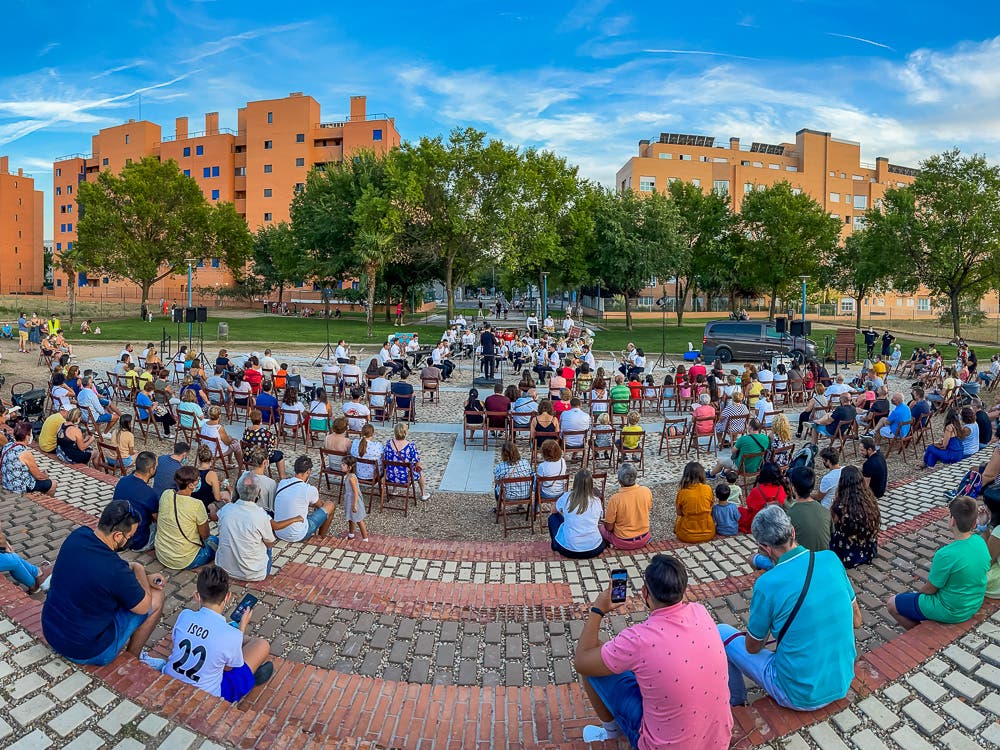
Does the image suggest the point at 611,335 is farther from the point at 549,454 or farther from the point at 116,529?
the point at 116,529

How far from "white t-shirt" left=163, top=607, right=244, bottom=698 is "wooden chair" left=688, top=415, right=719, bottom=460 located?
8906 mm

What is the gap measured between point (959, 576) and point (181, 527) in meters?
6.24

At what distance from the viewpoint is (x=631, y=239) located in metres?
41.5

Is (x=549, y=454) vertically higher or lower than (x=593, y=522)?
higher

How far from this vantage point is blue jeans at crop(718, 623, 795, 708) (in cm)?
358

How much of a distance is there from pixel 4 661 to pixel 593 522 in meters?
4.66

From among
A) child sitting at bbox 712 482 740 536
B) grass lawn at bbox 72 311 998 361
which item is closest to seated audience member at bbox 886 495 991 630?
child sitting at bbox 712 482 740 536

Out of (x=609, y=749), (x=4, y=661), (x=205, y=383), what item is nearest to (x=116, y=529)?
(x=4, y=661)

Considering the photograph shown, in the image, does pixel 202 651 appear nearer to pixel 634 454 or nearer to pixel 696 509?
pixel 696 509

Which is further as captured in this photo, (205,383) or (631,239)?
(631,239)

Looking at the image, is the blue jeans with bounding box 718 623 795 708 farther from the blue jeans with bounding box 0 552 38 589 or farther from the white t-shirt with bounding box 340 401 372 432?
the white t-shirt with bounding box 340 401 372 432

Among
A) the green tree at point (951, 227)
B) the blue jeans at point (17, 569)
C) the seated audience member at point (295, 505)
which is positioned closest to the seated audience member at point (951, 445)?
the seated audience member at point (295, 505)

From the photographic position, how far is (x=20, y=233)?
286 feet

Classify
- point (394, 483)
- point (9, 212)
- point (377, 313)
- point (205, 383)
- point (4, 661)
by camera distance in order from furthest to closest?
point (9, 212), point (377, 313), point (205, 383), point (394, 483), point (4, 661)
